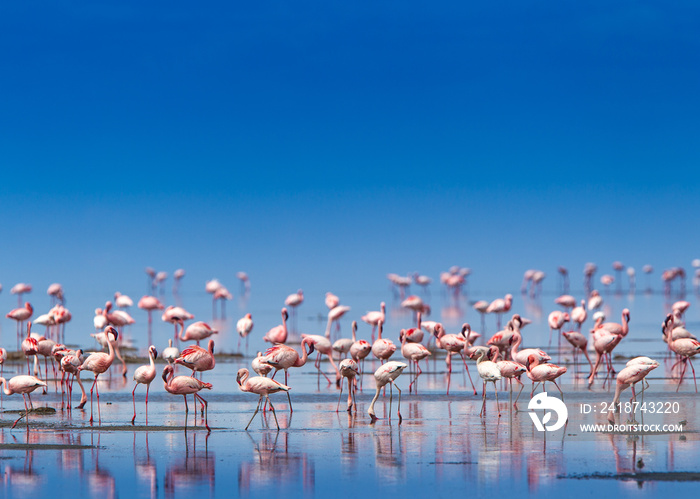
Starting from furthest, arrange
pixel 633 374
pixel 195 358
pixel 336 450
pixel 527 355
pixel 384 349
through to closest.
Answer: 1. pixel 384 349
2. pixel 527 355
3. pixel 195 358
4. pixel 633 374
5. pixel 336 450

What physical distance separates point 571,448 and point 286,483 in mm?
3001

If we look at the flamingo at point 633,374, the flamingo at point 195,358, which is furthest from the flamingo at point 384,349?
the flamingo at point 633,374

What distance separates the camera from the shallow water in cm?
813

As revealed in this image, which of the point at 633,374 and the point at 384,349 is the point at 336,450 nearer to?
the point at 633,374

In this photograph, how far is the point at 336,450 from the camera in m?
A: 9.68

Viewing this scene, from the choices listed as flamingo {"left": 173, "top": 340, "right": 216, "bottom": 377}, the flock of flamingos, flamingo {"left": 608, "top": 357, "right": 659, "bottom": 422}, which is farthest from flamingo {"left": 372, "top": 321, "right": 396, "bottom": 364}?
flamingo {"left": 608, "top": 357, "right": 659, "bottom": 422}

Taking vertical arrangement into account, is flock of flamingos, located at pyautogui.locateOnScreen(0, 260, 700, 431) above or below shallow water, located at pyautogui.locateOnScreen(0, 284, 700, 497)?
above

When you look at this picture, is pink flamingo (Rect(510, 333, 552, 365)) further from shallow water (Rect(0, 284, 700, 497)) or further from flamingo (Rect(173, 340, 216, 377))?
flamingo (Rect(173, 340, 216, 377))

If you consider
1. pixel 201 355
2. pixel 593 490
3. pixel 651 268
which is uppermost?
pixel 651 268

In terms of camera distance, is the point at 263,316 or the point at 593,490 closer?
the point at 593,490

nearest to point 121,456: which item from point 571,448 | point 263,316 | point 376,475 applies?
point 376,475

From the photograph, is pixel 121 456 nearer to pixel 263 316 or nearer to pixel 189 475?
pixel 189 475

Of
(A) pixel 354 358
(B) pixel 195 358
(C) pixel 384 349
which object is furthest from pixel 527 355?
(B) pixel 195 358

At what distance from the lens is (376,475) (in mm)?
8477
